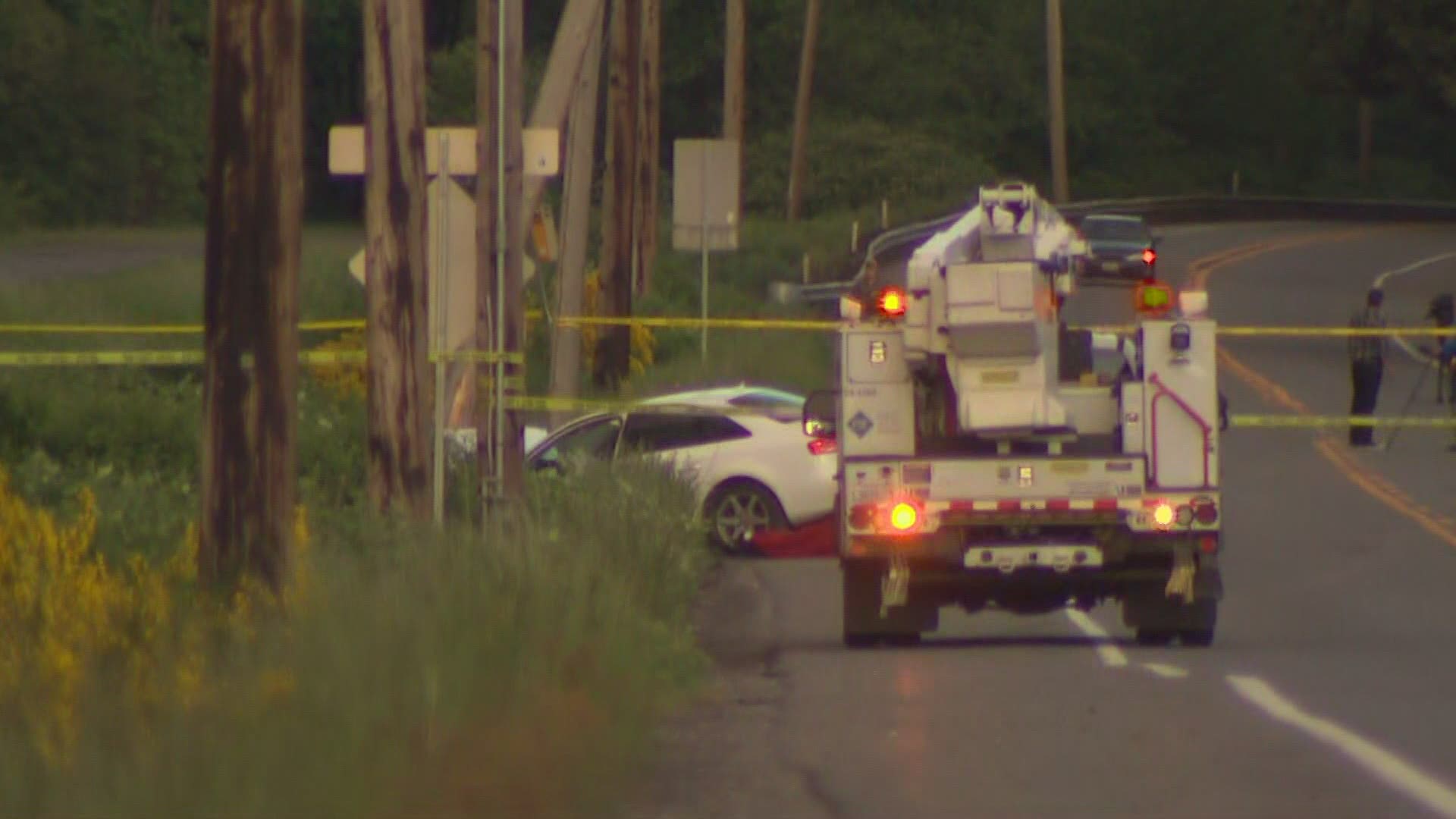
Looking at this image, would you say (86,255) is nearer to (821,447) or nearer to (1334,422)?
(1334,422)

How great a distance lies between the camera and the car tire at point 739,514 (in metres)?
23.4

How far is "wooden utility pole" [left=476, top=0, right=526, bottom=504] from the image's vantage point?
17875mm

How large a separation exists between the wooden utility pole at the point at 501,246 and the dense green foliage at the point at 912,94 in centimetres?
3575

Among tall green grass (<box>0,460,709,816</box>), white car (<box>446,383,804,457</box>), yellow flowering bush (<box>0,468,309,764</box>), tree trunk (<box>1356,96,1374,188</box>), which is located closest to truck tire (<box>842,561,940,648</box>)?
tall green grass (<box>0,460,709,816</box>)

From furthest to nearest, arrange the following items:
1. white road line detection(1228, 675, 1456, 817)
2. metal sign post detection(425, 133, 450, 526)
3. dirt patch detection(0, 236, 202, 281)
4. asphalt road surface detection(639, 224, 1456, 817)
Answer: dirt patch detection(0, 236, 202, 281), metal sign post detection(425, 133, 450, 526), asphalt road surface detection(639, 224, 1456, 817), white road line detection(1228, 675, 1456, 817)

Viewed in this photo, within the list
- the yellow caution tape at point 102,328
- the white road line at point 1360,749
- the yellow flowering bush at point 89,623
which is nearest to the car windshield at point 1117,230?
the yellow caution tape at point 102,328

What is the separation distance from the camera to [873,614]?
1652 cm

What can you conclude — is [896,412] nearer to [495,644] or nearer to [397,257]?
[397,257]

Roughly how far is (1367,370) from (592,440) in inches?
494

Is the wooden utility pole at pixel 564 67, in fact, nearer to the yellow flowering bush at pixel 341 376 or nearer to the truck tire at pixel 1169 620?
the yellow flowering bush at pixel 341 376

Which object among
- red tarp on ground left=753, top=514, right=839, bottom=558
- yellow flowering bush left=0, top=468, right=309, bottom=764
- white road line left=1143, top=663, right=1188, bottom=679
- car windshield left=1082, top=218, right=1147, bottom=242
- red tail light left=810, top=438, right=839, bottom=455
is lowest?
white road line left=1143, top=663, right=1188, bottom=679

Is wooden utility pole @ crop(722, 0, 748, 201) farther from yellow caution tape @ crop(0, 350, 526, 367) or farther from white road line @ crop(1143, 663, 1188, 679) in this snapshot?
white road line @ crop(1143, 663, 1188, 679)

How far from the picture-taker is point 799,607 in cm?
1936

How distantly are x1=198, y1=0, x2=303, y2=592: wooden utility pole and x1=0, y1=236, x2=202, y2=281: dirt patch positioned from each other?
28471 mm
